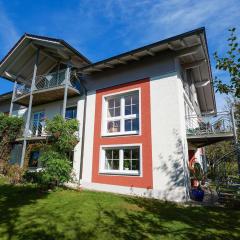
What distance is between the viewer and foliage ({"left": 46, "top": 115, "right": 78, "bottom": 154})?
39.2ft

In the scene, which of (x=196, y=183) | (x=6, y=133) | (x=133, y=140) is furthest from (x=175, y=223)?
(x=6, y=133)

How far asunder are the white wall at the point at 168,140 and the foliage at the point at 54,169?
4.72 meters

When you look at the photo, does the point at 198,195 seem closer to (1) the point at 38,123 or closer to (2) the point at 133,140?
(2) the point at 133,140

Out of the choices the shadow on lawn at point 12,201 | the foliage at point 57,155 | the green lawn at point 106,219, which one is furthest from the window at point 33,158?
the green lawn at point 106,219

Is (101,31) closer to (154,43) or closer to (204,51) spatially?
(154,43)

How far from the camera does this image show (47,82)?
636 inches

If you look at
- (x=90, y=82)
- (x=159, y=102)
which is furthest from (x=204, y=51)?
(x=90, y=82)

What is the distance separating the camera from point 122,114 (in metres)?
13.2

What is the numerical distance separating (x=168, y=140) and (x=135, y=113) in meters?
2.89

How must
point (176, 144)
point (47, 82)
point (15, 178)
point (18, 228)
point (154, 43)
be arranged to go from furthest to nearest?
point (47, 82) < point (15, 178) < point (154, 43) < point (176, 144) < point (18, 228)

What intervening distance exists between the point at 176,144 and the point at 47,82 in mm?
10848

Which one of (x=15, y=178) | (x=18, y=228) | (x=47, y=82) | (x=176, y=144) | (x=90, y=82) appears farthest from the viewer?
(x=47, y=82)

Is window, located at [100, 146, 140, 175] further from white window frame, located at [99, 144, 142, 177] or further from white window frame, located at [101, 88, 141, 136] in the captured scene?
white window frame, located at [101, 88, 141, 136]

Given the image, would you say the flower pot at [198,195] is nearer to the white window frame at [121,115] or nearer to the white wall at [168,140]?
the white wall at [168,140]
